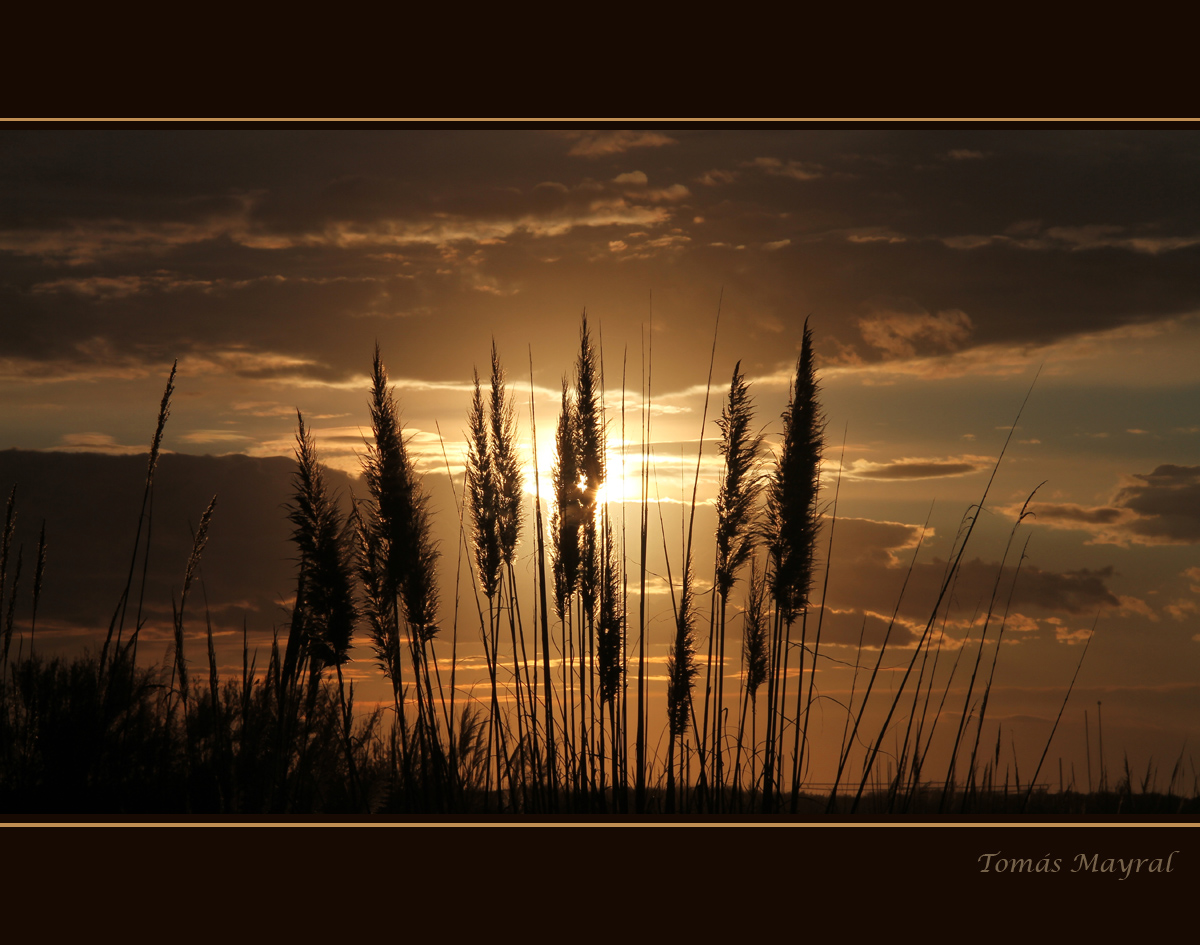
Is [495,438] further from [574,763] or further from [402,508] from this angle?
[574,763]

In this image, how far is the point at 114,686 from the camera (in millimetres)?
4074

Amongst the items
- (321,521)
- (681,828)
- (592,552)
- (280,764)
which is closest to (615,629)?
(592,552)

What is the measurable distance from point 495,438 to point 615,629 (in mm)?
1088

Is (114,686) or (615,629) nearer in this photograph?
(615,629)

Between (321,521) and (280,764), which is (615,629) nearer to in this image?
(321,521)

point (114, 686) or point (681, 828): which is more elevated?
point (114, 686)

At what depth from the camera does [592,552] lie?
3713 millimetres
